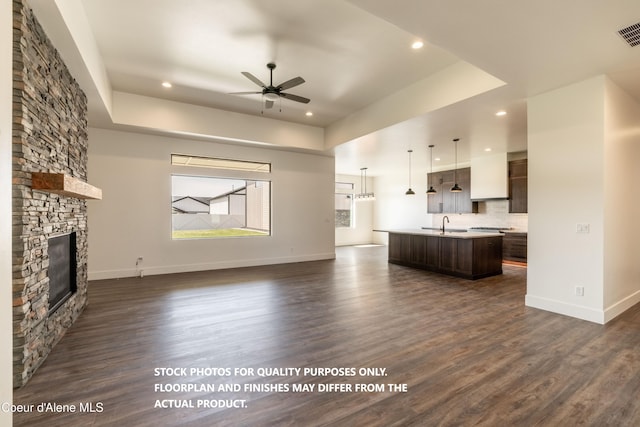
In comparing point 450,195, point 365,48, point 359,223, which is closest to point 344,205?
point 359,223

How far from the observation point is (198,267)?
6727 mm

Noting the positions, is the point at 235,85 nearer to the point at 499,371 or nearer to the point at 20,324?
the point at 20,324

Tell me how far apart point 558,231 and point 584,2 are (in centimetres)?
260

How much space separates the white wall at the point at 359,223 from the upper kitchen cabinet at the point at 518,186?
5837 millimetres

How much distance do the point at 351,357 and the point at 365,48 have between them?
3689 mm

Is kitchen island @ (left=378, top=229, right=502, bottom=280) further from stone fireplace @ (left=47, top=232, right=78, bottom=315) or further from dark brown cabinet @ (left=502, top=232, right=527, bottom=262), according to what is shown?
stone fireplace @ (left=47, top=232, right=78, bottom=315)

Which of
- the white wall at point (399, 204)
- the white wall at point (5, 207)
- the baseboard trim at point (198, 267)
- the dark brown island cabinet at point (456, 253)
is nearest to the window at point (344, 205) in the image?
the white wall at point (399, 204)

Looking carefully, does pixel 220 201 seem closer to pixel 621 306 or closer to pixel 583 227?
pixel 583 227

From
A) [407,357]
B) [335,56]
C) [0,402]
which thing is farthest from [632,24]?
[0,402]

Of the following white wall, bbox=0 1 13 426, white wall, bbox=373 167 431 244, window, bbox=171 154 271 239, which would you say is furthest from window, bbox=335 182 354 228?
white wall, bbox=0 1 13 426

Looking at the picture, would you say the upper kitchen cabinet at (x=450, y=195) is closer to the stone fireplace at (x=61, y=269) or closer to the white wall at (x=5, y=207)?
the stone fireplace at (x=61, y=269)

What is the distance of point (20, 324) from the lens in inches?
88.4

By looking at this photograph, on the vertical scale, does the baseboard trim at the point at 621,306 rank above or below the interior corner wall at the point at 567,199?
below

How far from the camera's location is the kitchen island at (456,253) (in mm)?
5844
